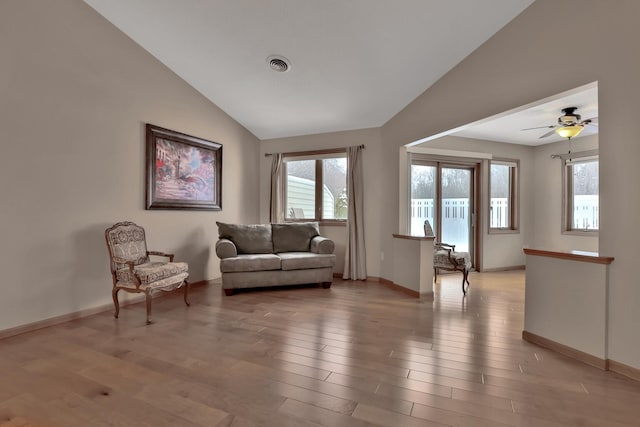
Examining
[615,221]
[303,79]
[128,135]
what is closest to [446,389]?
[615,221]

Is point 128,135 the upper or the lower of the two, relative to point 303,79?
lower

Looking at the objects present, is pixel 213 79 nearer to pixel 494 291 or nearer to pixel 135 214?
pixel 135 214

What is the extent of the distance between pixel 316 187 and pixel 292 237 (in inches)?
45.7

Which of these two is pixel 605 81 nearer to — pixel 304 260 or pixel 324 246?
pixel 324 246

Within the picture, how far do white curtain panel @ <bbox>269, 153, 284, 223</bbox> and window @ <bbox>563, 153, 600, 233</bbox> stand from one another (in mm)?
5231

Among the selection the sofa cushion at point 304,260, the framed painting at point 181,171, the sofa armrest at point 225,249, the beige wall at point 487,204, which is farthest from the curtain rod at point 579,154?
the framed painting at point 181,171

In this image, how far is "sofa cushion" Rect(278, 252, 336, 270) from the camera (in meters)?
4.45

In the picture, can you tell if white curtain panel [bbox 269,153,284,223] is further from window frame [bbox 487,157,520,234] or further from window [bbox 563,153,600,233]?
window [bbox 563,153,600,233]

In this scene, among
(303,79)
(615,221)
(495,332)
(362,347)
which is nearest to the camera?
(615,221)

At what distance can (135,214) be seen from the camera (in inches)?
151

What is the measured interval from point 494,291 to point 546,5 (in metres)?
3.44

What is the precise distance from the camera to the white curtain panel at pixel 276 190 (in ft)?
18.8

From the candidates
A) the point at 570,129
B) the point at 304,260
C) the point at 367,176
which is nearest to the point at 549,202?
the point at 570,129

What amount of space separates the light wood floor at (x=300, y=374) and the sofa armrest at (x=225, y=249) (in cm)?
→ 101
